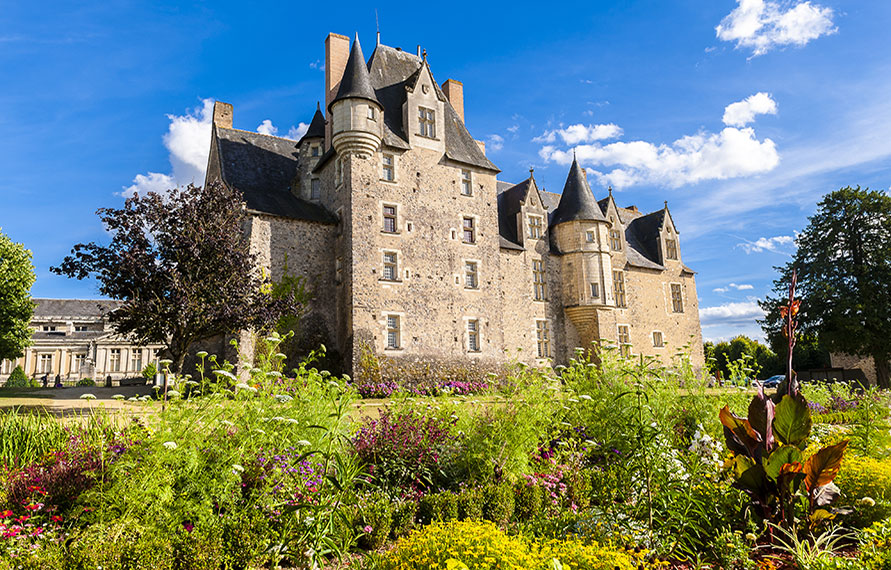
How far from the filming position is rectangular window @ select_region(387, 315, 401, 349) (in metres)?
21.7

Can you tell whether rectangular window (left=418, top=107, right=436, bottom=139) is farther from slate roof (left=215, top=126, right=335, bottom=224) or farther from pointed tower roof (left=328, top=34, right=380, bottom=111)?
slate roof (left=215, top=126, right=335, bottom=224)

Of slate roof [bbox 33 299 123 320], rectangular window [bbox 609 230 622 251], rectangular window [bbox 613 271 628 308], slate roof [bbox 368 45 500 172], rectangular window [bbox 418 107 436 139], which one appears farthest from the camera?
slate roof [bbox 33 299 123 320]

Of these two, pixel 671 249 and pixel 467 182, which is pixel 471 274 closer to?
pixel 467 182

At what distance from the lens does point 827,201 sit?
30281mm

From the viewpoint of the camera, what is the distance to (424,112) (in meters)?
24.5

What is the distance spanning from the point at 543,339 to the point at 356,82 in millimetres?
15350

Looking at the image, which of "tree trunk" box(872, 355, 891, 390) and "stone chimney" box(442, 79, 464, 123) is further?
"stone chimney" box(442, 79, 464, 123)

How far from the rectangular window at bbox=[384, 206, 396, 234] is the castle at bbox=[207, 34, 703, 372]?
1.8 inches

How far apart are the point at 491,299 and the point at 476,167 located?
6142 millimetres

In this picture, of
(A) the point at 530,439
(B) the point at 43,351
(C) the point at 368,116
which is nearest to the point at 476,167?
(C) the point at 368,116

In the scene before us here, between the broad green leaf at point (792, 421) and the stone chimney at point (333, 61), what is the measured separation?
23563mm

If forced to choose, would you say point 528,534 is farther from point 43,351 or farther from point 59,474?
point 43,351

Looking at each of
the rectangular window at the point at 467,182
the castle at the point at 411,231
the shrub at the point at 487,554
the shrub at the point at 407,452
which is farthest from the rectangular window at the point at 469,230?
the shrub at the point at 487,554

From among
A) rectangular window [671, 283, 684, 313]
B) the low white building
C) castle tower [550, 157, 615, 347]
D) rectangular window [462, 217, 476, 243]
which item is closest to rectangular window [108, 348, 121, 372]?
the low white building
